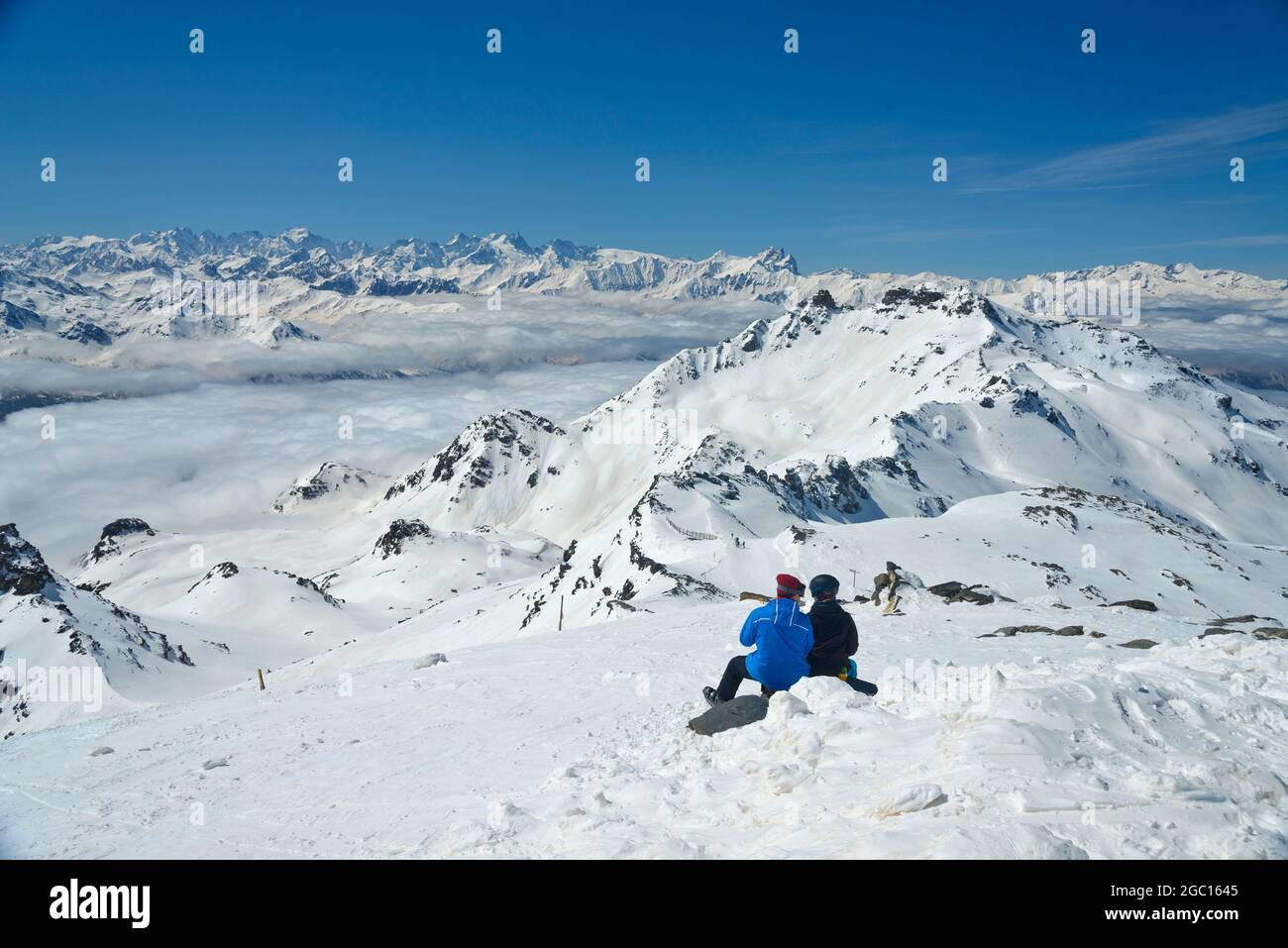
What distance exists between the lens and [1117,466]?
472 feet

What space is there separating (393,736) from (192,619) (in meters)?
109

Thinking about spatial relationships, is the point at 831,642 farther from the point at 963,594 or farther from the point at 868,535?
the point at 868,535

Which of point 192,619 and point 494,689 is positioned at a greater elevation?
point 494,689

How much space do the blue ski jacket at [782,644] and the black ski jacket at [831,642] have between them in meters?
0.66

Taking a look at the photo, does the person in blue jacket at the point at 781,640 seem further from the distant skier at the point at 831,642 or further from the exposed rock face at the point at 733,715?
the distant skier at the point at 831,642

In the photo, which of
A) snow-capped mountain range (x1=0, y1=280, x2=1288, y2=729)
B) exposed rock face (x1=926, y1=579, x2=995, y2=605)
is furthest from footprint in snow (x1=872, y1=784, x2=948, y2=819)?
snow-capped mountain range (x1=0, y1=280, x2=1288, y2=729)

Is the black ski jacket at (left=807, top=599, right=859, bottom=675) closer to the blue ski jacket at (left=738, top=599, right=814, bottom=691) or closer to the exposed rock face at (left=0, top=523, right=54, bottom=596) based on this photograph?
the blue ski jacket at (left=738, top=599, right=814, bottom=691)

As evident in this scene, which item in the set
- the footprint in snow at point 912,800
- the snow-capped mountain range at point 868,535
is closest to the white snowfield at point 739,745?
the footprint in snow at point 912,800

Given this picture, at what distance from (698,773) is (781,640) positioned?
2379 mm

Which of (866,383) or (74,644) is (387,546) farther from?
(866,383)

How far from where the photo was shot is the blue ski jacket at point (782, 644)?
33.8 feet

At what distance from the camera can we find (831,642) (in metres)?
11.0

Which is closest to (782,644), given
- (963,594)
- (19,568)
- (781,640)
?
(781,640)
